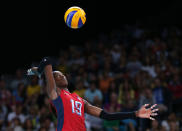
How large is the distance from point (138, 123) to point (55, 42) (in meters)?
8.27

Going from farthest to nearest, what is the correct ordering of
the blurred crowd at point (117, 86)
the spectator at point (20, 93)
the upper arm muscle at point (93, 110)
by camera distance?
1. the spectator at point (20, 93)
2. the blurred crowd at point (117, 86)
3. the upper arm muscle at point (93, 110)

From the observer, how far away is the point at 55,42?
58.7 feet

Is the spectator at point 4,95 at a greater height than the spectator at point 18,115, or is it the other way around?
the spectator at point 4,95

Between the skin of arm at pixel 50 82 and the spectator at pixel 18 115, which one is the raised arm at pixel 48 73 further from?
the spectator at pixel 18 115

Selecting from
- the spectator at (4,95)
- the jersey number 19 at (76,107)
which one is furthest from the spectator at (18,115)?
the jersey number 19 at (76,107)

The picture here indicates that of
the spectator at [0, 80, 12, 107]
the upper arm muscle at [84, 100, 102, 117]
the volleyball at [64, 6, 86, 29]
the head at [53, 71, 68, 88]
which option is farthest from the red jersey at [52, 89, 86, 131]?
the spectator at [0, 80, 12, 107]

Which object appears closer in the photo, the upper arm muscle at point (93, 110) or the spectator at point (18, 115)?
the upper arm muscle at point (93, 110)

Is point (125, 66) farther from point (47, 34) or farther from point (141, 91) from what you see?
point (47, 34)

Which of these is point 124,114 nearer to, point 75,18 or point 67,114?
point 67,114

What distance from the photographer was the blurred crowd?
10.9 meters

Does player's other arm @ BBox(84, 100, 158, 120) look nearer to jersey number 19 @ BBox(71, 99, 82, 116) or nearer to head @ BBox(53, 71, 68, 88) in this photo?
jersey number 19 @ BBox(71, 99, 82, 116)

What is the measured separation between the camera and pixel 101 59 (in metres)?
14.4

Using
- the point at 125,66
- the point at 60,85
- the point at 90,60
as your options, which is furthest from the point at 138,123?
the point at 60,85

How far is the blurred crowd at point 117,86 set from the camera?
10.9 metres
